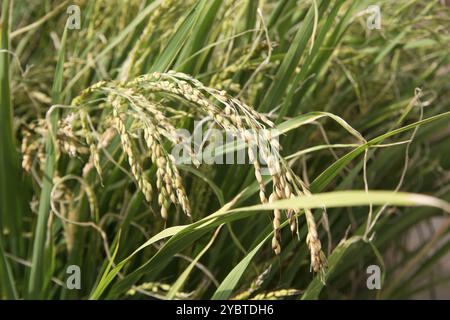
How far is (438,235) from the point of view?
0.67 m

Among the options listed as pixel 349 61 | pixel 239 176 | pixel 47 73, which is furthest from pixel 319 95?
pixel 47 73

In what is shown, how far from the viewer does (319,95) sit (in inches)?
27.0

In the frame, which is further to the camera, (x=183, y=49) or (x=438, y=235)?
(x=438, y=235)

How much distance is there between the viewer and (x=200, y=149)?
48cm

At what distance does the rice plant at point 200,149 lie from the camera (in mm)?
448

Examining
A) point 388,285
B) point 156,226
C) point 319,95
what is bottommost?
point 388,285

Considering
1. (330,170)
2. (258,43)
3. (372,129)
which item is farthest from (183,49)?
(372,129)

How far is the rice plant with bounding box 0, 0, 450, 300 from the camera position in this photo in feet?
1.47

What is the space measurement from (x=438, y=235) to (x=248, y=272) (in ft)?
0.74
